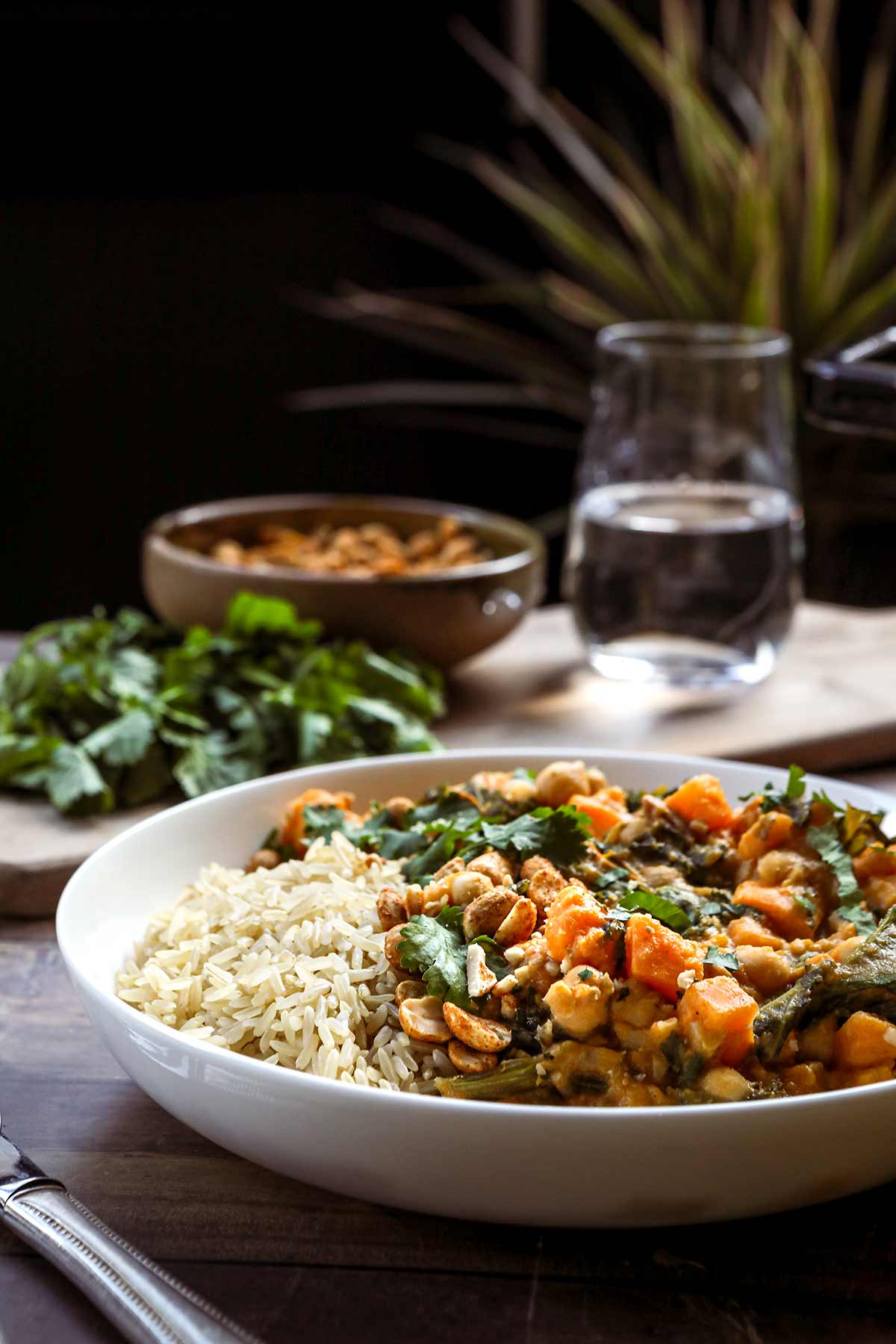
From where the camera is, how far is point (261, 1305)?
3.40 ft

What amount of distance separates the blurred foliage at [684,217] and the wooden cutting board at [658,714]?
59.7 inches

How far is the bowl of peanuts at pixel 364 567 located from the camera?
7.45ft

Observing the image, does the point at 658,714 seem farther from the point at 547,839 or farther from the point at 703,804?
the point at 547,839

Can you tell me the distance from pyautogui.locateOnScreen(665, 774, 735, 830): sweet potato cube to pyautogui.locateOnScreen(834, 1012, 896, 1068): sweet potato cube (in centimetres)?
38

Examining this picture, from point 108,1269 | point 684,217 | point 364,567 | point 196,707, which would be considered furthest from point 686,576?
point 684,217

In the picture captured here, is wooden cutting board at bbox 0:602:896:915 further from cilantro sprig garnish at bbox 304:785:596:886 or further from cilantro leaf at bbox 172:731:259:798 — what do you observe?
cilantro sprig garnish at bbox 304:785:596:886

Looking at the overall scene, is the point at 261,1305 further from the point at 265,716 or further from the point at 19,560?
the point at 19,560

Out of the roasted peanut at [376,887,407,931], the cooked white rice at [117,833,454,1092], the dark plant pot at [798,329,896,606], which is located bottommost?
the dark plant pot at [798,329,896,606]

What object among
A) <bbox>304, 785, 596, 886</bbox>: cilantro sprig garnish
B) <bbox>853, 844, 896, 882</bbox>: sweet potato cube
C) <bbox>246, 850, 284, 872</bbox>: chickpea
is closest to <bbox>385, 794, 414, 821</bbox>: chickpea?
<bbox>304, 785, 596, 886</bbox>: cilantro sprig garnish

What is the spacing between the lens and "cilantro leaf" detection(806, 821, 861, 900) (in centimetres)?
134

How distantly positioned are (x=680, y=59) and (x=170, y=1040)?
3754 mm

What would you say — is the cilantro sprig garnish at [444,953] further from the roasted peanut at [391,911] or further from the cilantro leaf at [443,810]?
the cilantro leaf at [443,810]

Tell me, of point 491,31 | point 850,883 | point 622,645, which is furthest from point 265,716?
point 491,31

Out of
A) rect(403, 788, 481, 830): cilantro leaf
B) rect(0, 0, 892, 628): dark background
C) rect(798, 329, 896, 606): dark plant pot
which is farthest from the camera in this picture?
rect(0, 0, 892, 628): dark background
